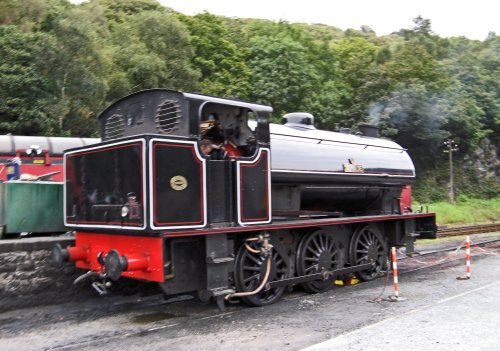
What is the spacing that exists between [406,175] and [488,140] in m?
29.6

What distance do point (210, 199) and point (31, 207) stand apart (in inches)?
125

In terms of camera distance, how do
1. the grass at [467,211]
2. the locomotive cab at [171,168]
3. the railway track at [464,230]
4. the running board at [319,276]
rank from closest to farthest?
1. the locomotive cab at [171,168]
2. the running board at [319,276]
3. the railway track at [464,230]
4. the grass at [467,211]

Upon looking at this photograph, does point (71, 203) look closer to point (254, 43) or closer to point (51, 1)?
point (51, 1)

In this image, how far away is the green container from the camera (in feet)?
24.6

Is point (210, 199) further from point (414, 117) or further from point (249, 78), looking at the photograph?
point (414, 117)

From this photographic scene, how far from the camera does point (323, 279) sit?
26.9 feet

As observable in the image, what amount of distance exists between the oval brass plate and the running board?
2109 mm

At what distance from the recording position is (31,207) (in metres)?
7.70

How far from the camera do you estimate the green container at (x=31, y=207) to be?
24.6 ft

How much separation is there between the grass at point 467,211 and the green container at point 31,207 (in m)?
20.3

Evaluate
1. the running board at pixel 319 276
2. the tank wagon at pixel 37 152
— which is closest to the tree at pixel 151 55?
the tank wagon at pixel 37 152

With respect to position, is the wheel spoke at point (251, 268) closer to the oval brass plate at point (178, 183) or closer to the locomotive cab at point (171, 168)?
the locomotive cab at point (171, 168)

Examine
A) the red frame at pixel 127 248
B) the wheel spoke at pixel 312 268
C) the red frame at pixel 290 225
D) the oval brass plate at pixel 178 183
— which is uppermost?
the oval brass plate at pixel 178 183

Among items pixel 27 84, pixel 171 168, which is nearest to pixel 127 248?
pixel 171 168
